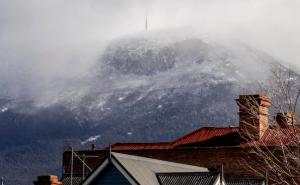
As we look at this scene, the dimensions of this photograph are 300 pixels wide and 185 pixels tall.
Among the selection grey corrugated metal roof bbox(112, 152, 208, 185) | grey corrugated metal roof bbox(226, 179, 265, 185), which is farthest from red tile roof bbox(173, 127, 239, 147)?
grey corrugated metal roof bbox(112, 152, 208, 185)

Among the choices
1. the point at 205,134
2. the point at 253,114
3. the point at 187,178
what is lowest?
the point at 187,178

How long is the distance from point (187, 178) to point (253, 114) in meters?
13.2

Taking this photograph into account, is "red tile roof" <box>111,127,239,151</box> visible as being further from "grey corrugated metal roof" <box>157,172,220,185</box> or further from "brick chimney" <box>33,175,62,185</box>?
"brick chimney" <box>33,175,62,185</box>

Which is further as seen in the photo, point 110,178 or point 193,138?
point 193,138

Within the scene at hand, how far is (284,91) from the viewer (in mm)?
18391

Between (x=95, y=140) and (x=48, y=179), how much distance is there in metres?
159

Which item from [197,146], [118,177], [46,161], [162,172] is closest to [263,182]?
[162,172]

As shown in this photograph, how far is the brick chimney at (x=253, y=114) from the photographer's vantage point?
2181 centimetres

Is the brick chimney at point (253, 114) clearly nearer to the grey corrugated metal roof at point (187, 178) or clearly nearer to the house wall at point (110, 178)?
the grey corrugated metal roof at point (187, 178)

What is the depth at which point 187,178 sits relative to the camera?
108 feet

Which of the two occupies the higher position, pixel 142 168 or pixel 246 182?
pixel 142 168

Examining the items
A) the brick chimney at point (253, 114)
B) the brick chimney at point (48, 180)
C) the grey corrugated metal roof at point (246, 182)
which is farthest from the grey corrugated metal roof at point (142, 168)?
the brick chimney at point (253, 114)

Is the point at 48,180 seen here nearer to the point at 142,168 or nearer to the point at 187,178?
the point at 142,168

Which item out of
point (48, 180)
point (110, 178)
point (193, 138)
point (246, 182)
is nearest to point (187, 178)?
point (110, 178)
